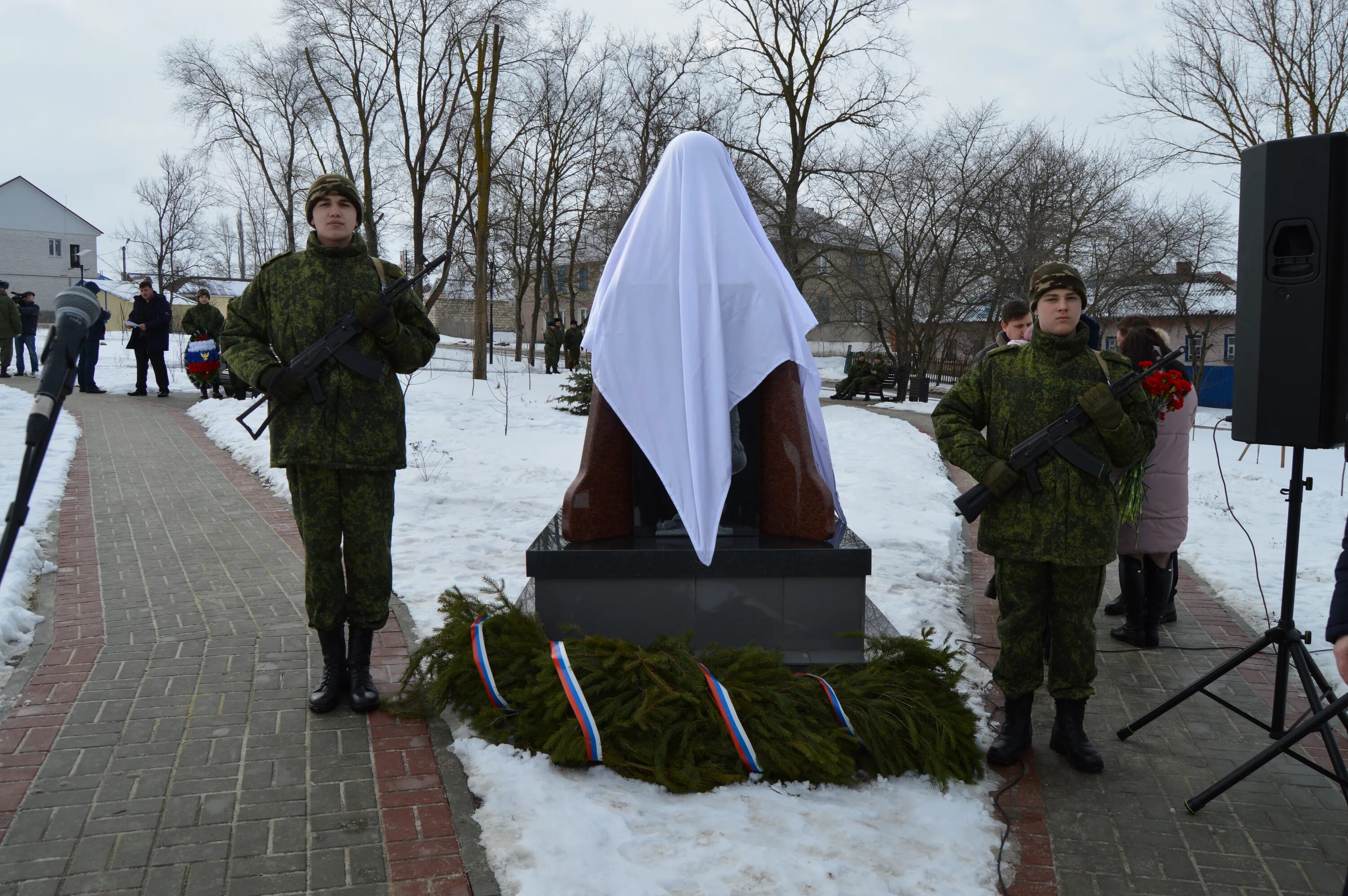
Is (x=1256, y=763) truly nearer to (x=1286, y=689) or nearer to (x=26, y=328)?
(x=1286, y=689)

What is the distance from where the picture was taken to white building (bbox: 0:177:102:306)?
59438mm

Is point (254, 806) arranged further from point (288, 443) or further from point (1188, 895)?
point (1188, 895)

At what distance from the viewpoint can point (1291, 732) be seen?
3.33 metres

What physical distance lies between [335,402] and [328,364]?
16 centimetres

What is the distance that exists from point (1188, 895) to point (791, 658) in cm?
179

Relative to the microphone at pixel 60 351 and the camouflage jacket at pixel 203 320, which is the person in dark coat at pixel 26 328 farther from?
the microphone at pixel 60 351

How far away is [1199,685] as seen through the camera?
12.9 feet

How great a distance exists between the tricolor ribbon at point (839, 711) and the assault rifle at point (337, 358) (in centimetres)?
220

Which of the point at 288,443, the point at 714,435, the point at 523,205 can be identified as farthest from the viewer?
the point at 523,205

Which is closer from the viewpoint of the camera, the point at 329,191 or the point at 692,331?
the point at 329,191

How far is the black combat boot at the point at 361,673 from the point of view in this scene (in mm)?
4227

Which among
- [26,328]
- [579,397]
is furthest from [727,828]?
[26,328]

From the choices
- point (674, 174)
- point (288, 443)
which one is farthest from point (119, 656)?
point (674, 174)

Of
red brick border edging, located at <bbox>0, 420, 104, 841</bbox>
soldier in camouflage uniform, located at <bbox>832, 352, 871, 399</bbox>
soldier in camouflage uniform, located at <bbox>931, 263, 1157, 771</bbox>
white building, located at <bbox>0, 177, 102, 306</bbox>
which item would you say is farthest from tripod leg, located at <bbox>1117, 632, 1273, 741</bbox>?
white building, located at <bbox>0, 177, 102, 306</bbox>
